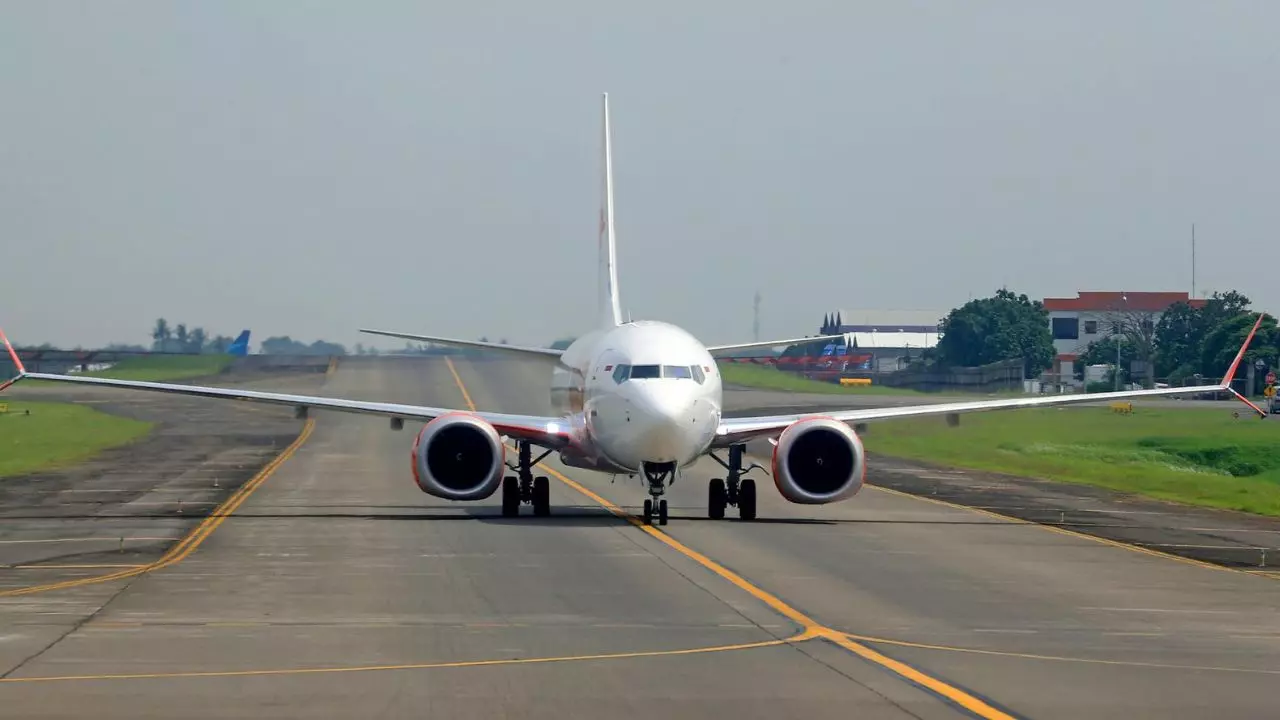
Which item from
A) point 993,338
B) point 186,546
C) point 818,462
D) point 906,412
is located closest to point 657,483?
point 818,462

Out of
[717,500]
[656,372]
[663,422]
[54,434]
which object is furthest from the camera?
[54,434]

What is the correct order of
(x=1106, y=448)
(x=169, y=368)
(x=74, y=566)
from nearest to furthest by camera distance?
(x=74, y=566) < (x=1106, y=448) < (x=169, y=368)

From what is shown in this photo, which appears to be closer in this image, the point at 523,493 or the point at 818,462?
the point at 818,462

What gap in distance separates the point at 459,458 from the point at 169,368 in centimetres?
9506

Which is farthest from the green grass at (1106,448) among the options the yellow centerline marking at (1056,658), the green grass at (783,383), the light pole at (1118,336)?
the light pole at (1118,336)

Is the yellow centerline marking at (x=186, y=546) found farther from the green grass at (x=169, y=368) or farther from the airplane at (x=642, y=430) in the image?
the green grass at (x=169, y=368)

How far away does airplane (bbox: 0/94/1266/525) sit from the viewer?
3256 centimetres

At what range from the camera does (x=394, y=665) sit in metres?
16.7

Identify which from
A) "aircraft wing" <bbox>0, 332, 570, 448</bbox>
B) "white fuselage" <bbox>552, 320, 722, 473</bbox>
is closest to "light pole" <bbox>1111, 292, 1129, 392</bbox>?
"aircraft wing" <bbox>0, 332, 570, 448</bbox>

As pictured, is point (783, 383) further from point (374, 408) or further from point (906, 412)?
point (374, 408)

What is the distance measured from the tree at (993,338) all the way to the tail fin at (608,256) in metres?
95.6

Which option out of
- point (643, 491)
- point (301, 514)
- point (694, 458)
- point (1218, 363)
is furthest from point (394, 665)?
point (1218, 363)

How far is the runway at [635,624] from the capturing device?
1493cm

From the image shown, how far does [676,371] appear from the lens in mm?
32875
